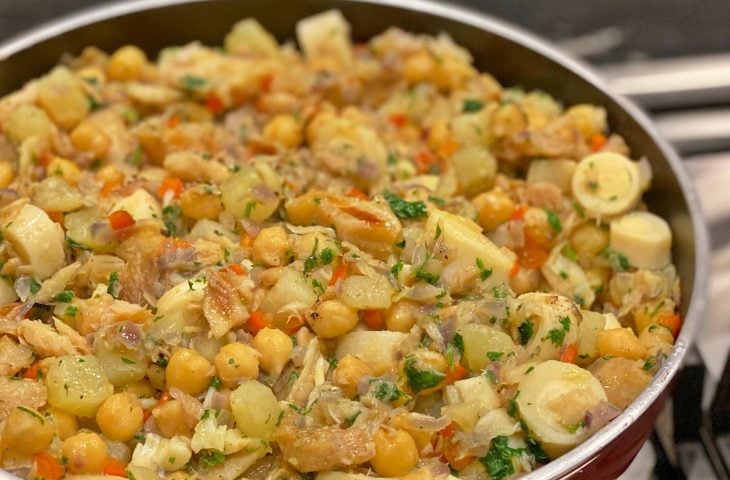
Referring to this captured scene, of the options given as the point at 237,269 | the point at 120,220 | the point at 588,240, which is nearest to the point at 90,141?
the point at 120,220

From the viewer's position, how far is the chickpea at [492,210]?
198cm

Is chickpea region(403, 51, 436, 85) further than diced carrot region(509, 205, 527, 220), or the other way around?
chickpea region(403, 51, 436, 85)

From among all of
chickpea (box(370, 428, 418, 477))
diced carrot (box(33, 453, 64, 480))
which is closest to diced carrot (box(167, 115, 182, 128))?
diced carrot (box(33, 453, 64, 480))

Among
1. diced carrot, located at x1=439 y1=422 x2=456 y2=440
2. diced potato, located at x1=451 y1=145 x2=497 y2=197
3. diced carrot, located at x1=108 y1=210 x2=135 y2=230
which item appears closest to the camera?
diced carrot, located at x1=439 y1=422 x2=456 y2=440

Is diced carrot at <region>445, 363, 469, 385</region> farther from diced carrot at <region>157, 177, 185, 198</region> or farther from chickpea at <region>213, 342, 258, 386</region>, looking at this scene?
diced carrot at <region>157, 177, 185, 198</region>

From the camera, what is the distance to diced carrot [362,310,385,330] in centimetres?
172

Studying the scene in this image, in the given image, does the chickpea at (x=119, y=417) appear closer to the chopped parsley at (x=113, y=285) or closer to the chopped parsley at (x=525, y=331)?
the chopped parsley at (x=113, y=285)

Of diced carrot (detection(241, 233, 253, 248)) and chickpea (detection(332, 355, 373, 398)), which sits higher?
diced carrot (detection(241, 233, 253, 248))

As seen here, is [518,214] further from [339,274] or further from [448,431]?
[448,431]

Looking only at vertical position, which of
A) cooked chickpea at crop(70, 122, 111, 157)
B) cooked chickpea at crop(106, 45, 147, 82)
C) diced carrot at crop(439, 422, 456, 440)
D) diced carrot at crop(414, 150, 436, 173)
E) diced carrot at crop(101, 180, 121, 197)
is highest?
cooked chickpea at crop(106, 45, 147, 82)

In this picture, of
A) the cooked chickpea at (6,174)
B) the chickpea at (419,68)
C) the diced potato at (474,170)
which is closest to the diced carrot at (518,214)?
the diced potato at (474,170)

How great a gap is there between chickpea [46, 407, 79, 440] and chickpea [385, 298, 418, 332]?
63 cm

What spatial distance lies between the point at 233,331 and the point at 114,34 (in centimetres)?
120

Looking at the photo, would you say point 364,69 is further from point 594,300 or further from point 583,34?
point 583,34
